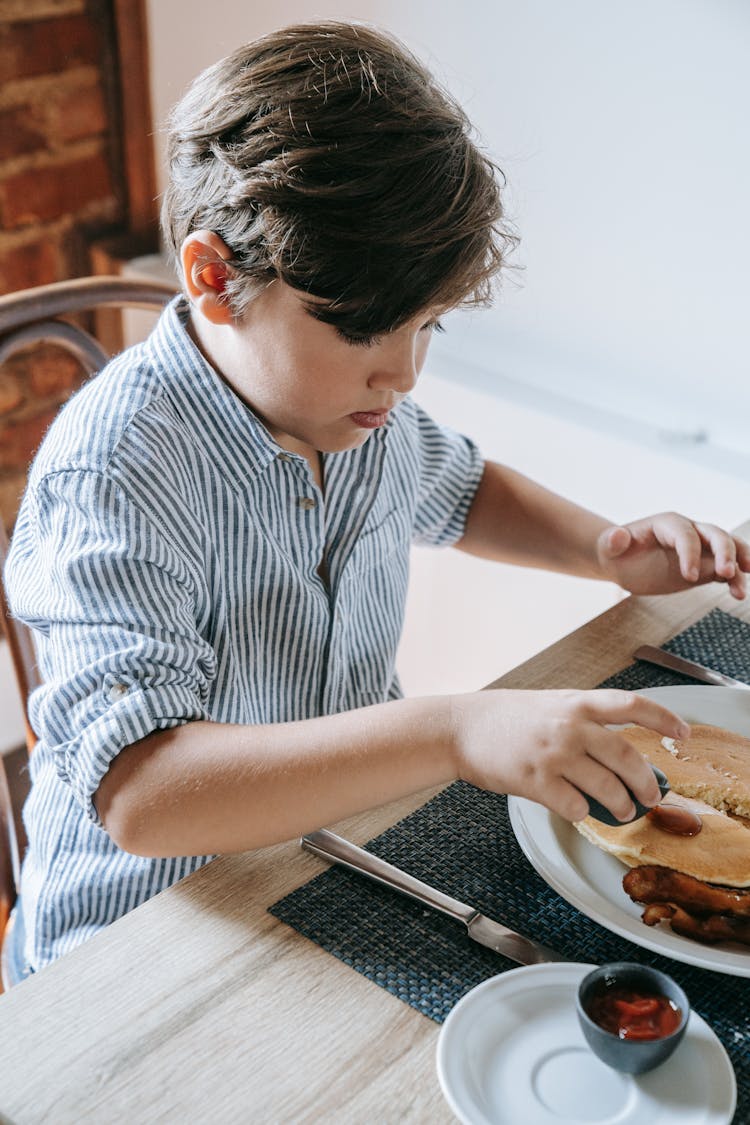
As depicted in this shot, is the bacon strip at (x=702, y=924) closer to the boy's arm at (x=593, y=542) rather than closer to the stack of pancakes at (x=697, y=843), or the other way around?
the stack of pancakes at (x=697, y=843)

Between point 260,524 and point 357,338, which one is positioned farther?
point 260,524

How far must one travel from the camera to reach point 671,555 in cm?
114

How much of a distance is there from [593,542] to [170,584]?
53 centimetres

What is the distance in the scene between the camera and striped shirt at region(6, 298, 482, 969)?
0.80 meters

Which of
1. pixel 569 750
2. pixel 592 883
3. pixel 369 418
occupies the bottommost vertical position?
pixel 592 883

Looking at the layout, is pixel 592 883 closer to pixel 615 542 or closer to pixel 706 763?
pixel 706 763

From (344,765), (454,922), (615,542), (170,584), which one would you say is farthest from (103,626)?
(615,542)

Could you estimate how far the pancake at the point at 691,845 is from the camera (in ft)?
2.49

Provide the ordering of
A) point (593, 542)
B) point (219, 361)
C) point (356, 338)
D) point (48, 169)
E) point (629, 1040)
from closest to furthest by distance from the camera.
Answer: point (629, 1040) → point (356, 338) → point (219, 361) → point (593, 542) → point (48, 169)

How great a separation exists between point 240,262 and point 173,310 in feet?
0.56

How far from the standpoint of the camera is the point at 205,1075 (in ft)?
2.06

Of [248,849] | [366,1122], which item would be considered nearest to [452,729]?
[248,849]

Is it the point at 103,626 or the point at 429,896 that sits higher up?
the point at 103,626

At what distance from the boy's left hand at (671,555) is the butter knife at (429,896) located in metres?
0.48
